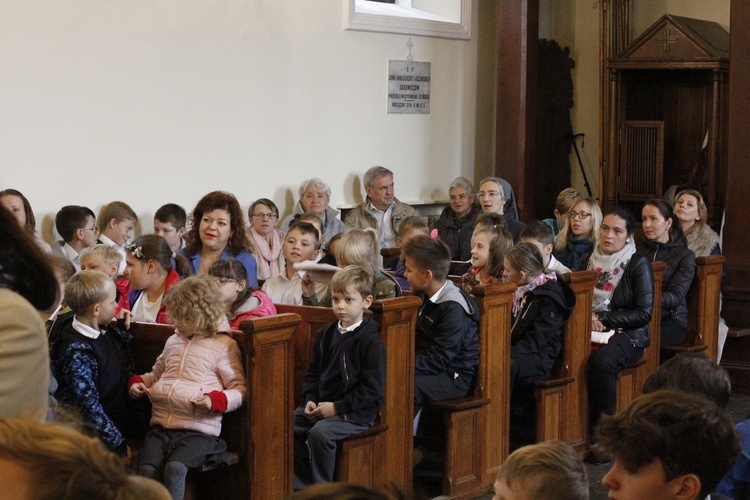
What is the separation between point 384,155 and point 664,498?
7.29m

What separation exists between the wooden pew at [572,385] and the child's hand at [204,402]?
211cm

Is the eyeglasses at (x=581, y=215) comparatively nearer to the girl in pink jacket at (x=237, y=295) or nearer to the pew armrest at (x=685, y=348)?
the pew armrest at (x=685, y=348)

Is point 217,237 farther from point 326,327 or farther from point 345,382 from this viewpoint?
point 345,382

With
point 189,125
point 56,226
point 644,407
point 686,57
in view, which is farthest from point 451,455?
point 686,57

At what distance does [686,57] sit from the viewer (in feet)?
30.9

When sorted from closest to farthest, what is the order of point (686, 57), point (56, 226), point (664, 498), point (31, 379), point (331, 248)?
point (31, 379) → point (664, 498) → point (331, 248) → point (56, 226) → point (686, 57)

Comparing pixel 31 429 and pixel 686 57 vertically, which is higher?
pixel 686 57

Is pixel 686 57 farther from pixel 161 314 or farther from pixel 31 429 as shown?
pixel 31 429

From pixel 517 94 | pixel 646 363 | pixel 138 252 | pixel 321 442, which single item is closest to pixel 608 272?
pixel 646 363

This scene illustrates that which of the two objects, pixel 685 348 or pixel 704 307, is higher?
pixel 704 307

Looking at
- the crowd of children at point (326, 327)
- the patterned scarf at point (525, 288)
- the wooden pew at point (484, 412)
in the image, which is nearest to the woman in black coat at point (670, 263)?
the crowd of children at point (326, 327)

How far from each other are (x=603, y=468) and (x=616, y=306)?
943 mm

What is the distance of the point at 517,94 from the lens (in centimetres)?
988

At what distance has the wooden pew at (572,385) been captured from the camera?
5.70m
